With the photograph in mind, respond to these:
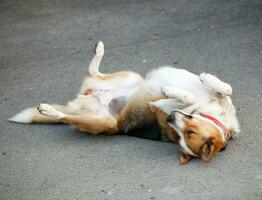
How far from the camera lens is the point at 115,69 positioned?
6.37 meters

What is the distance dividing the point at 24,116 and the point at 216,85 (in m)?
1.83

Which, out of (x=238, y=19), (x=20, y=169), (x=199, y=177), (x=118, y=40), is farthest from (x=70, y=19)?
(x=199, y=177)

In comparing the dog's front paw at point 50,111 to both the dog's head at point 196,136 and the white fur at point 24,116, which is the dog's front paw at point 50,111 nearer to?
the white fur at point 24,116

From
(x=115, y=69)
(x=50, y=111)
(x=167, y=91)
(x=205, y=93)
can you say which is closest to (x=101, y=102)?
(x=50, y=111)

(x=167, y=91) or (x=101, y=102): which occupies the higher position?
(x=167, y=91)

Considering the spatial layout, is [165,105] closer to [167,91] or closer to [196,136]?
[167,91]

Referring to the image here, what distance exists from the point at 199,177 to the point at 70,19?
3909mm

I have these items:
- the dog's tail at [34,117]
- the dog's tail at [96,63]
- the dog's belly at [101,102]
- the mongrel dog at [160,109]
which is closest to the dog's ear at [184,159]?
the mongrel dog at [160,109]

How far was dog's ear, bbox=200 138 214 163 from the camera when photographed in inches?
178

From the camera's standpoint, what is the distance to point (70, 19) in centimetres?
770

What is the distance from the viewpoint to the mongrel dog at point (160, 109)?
182 inches

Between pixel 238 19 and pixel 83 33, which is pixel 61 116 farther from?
pixel 238 19

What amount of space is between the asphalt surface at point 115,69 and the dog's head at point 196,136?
0.33 feet

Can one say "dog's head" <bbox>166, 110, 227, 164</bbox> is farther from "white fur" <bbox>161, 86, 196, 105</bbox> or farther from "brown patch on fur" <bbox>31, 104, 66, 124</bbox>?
"brown patch on fur" <bbox>31, 104, 66, 124</bbox>
